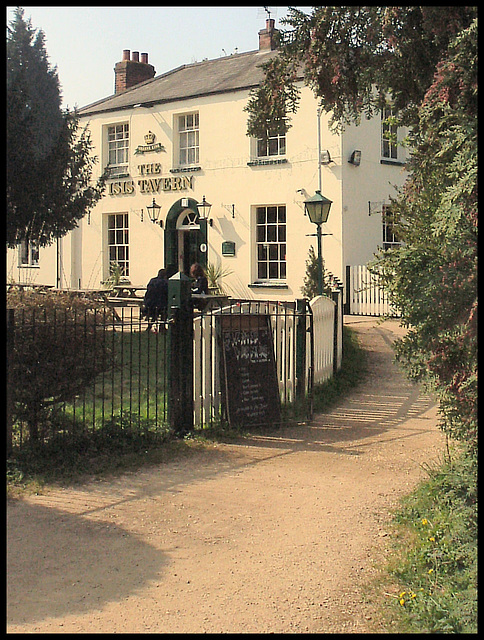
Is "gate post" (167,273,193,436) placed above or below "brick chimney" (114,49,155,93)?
below

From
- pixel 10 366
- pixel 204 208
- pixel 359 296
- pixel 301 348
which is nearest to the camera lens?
pixel 10 366

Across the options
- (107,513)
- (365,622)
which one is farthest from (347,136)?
(365,622)

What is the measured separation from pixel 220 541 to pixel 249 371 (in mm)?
3452

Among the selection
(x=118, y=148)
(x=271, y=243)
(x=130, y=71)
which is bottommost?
(x=271, y=243)

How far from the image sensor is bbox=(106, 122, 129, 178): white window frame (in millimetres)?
24109

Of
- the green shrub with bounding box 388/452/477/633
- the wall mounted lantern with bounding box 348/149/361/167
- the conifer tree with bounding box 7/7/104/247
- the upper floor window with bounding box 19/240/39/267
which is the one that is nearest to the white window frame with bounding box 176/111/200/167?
the wall mounted lantern with bounding box 348/149/361/167

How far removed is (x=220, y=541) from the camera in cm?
520

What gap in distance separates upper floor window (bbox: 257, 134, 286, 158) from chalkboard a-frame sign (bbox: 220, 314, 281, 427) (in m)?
12.7

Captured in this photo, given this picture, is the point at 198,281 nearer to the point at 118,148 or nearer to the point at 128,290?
the point at 128,290

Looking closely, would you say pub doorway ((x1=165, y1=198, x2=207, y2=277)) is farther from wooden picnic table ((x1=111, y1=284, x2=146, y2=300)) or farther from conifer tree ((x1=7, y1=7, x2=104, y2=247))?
conifer tree ((x1=7, y1=7, x2=104, y2=247))

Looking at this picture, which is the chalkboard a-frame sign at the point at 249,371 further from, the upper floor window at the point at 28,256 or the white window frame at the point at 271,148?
the upper floor window at the point at 28,256

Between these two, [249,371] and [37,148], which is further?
[37,148]

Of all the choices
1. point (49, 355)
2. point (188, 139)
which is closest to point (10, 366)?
point (49, 355)

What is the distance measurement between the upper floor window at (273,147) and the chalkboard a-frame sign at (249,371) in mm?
12722
